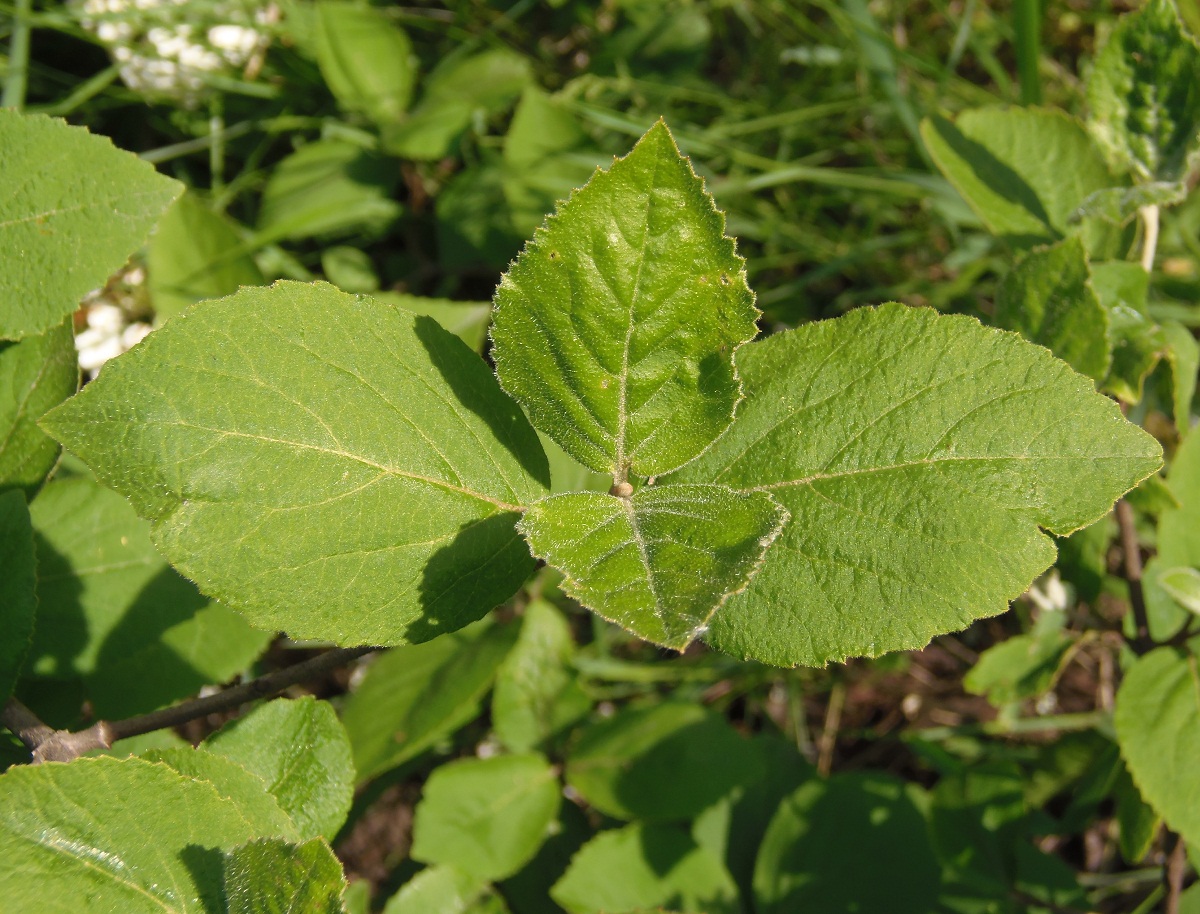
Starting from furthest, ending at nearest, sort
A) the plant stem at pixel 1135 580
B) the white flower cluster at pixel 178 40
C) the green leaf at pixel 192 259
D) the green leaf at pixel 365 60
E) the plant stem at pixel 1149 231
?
the green leaf at pixel 365 60, the white flower cluster at pixel 178 40, the green leaf at pixel 192 259, the plant stem at pixel 1135 580, the plant stem at pixel 1149 231

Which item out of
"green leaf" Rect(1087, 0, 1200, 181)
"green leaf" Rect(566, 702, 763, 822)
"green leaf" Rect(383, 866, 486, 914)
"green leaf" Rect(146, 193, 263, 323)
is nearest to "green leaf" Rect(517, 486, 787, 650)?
"green leaf" Rect(1087, 0, 1200, 181)

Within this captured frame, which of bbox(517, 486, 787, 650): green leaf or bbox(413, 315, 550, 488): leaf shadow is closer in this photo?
bbox(517, 486, 787, 650): green leaf

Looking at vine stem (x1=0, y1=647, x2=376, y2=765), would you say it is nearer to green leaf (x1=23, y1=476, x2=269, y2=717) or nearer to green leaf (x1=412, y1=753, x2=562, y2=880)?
green leaf (x1=23, y1=476, x2=269, y2=717)

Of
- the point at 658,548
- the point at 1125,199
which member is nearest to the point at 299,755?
the point at 658,548

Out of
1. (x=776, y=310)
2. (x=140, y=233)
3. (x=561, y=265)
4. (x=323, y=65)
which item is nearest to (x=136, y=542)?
(x=140, y=233)

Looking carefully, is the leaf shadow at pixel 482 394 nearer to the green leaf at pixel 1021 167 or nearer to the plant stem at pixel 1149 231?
Result: the green leaf at pixel 1021 167

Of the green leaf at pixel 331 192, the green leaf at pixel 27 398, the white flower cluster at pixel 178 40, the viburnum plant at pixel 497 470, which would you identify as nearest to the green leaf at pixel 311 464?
the viburnum plant at pixel 497 470
